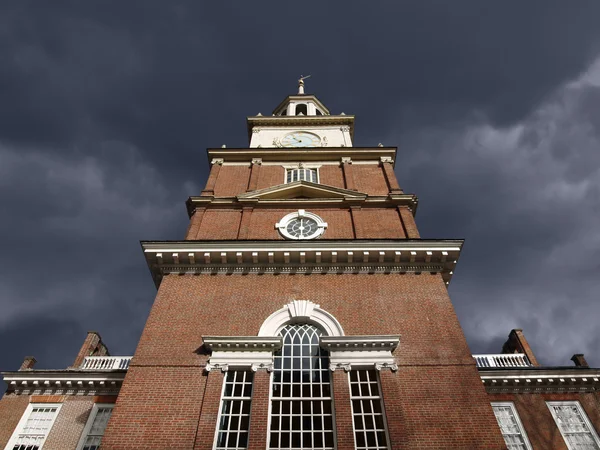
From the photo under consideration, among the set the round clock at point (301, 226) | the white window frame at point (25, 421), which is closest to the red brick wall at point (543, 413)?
the round clock at point (301, 226)

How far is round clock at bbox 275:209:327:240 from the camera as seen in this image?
19.9m

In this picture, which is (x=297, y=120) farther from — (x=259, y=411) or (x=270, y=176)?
(x=259, y=411)

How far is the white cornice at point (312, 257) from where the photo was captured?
57.3ft

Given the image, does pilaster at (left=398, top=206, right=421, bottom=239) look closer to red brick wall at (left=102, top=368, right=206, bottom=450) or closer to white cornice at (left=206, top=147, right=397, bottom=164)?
white cornice at (left=206, top=147, right=397, bottom=164)

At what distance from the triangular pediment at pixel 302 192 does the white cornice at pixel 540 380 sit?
9.21 m

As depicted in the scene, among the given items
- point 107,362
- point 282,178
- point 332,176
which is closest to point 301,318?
point 107,362

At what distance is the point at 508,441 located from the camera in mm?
16875

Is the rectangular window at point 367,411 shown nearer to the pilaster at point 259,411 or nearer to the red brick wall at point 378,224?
the pilaster at point 259,411

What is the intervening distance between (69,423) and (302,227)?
11418 mm

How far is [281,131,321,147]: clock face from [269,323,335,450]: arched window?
1516cm

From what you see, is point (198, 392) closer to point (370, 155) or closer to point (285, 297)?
point (285, 297)

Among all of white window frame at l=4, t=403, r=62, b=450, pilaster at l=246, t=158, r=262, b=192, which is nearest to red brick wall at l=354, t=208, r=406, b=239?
pilaster at l=246, t=158, r=262, b=192

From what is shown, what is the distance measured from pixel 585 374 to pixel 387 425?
10459mm

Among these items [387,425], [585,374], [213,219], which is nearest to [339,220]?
[213,219]
